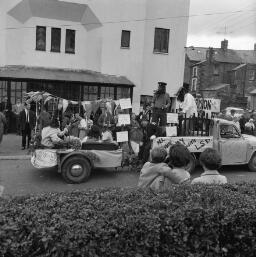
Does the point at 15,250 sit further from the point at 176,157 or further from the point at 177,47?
the point at 177,47

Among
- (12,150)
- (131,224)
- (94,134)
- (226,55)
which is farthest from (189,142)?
(226,55)

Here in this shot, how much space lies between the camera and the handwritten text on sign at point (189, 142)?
1063cm

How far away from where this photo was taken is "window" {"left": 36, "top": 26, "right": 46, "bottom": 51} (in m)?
20.0

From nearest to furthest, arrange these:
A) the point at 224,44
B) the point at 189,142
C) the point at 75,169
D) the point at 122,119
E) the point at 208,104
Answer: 1. the point at 75,169
2. the point at 189,142
3. the point at 122,119
4. the point at 208,104
5. the point at 224,44

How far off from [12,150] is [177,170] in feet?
33.7

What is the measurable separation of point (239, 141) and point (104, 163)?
13.9 feet

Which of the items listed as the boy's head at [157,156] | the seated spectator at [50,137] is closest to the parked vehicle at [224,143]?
the seated spectator at [50,137]

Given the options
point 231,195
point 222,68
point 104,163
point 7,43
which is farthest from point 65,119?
point 222,68

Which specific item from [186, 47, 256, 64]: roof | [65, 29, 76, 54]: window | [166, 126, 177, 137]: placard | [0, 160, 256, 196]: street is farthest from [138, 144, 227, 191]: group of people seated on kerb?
[186, 47, 256, 64]: roof

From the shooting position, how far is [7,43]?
1917cm

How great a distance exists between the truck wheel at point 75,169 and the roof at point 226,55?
2437 inches

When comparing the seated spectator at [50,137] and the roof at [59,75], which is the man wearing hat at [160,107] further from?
the roof at [59,75]

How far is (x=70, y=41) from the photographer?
20.8 meters

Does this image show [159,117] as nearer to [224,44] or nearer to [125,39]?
Answer: [125,39]
